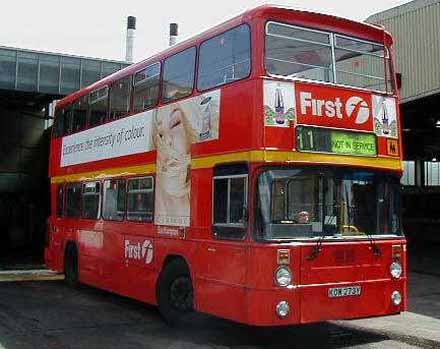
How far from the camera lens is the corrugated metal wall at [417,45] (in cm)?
1805

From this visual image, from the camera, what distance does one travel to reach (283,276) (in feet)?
24.6

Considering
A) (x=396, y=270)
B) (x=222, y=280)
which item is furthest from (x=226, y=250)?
(x=396, y=270)

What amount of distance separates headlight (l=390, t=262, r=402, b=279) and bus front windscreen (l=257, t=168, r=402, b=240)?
40 cm

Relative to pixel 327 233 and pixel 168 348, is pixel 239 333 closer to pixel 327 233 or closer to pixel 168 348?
pixel 168 348

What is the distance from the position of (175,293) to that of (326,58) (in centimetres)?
406

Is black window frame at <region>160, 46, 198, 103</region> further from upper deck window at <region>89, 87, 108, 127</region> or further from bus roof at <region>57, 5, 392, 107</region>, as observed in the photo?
upper deck window at <region>89, 87, 108, 127</region>

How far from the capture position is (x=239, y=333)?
29.9ft

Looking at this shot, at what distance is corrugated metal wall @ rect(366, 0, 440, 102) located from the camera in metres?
18.0

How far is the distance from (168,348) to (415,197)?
31.5m

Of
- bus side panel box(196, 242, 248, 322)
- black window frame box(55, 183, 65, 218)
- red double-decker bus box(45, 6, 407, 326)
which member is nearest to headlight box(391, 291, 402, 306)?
red double-decker bus box(45, 6, 407, 326)

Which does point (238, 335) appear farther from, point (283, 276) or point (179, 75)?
point (179, 75)

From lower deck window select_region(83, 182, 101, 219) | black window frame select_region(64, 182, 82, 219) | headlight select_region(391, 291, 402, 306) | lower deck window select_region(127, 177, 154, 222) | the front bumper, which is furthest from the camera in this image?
black window frame select_region(64, 182, 82, 219)

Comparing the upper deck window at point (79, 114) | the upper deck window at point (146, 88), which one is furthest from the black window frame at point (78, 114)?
the upper deck window at point (146, 88)

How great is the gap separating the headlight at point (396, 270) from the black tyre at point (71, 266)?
771 cm
